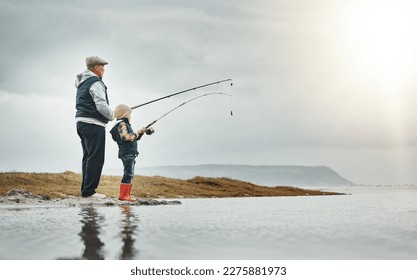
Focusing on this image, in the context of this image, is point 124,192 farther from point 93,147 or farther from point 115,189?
point 115,189

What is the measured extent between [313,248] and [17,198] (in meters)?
7.31

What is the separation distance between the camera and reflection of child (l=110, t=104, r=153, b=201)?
8.81m

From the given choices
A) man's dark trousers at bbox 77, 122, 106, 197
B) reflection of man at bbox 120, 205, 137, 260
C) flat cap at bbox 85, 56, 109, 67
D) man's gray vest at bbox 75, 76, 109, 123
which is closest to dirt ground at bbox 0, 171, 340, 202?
man's dark trousers at bbox 77, 122, 106, 197

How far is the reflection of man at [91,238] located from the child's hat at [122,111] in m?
3.01

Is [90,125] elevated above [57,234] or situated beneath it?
elevated above

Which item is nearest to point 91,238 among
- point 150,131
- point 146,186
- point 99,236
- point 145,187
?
point 99,236

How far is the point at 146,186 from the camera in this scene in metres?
15.0

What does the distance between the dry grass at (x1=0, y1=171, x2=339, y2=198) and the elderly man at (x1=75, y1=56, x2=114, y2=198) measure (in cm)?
235

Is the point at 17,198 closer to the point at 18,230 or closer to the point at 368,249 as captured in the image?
the point at 18,230

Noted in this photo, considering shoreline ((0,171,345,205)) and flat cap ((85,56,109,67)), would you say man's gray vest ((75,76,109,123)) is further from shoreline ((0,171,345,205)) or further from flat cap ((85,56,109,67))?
shoreline ((0,171,345,205))

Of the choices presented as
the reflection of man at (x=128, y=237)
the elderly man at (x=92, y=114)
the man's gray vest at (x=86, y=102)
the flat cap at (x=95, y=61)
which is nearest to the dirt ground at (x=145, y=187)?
the elderly man at (x=92, y=114)

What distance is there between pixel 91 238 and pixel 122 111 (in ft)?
15.9
